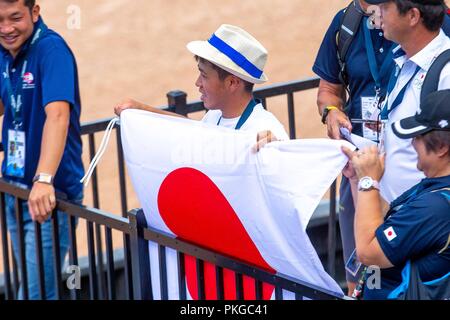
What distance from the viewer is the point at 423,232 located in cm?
424

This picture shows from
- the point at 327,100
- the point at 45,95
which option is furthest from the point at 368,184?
the point at 45,95

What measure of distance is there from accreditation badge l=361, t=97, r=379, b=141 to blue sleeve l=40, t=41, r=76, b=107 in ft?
4.35

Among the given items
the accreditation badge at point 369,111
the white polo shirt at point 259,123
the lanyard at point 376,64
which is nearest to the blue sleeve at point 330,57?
the lanyard at point 376,64

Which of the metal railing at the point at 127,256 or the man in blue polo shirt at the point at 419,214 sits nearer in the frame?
the man in blue polo shirt at the point at 419,214

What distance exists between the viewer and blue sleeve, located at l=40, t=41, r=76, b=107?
555 centimetres

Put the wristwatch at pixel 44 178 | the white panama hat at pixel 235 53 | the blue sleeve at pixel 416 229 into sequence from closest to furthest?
the blue sleeve at pixel 416 229 < the white panama hat at pixel 235 53 < the wristwatch at pixel 44 178

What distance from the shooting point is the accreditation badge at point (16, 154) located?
5.77 metres

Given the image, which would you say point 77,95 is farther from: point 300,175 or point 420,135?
point 420,135

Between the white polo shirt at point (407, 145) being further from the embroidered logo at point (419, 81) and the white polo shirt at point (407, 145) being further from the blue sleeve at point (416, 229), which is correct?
the blue sleeve at point (416, 229)

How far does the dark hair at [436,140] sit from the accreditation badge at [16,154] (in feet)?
7.24

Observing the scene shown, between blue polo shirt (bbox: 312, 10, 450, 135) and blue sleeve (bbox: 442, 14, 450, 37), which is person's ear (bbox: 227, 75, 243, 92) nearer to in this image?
blue polo shirt (bbox: 312, 10, 450, 135)

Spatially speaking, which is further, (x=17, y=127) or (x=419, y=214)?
(x=17, y=127)

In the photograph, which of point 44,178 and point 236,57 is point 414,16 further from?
point 44,178

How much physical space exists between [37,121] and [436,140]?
2.16m
